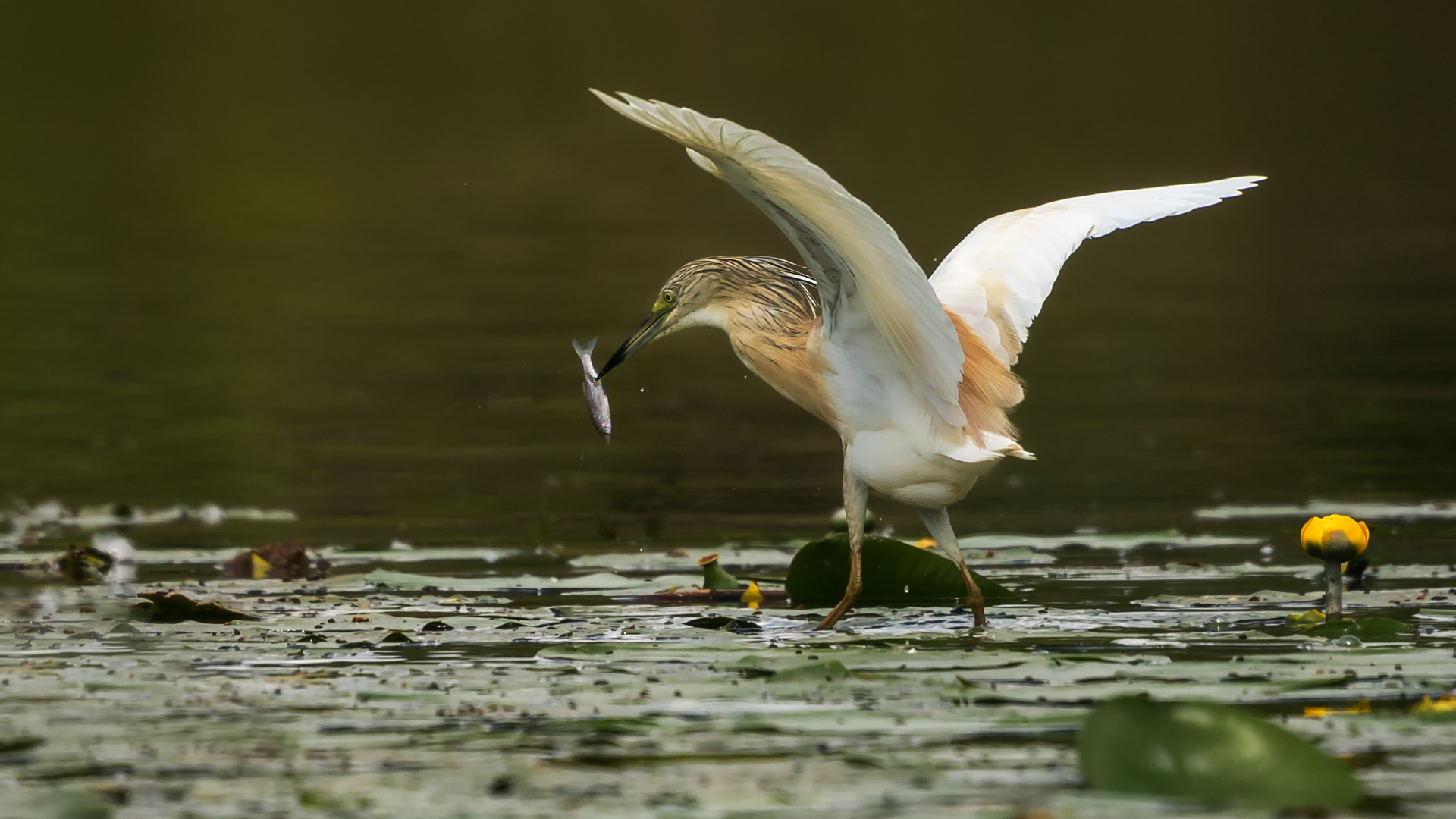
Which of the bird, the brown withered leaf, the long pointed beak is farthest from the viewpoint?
the brown withered leaf

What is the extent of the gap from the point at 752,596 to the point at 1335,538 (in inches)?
84.1

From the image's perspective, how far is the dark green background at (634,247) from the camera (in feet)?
35.3

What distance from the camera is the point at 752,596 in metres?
7.49

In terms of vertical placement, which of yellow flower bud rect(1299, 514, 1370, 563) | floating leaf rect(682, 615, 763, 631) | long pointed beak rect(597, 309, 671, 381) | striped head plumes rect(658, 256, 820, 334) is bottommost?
floating leaf rect(682, 615, 763, 631)

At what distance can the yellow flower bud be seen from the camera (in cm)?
636

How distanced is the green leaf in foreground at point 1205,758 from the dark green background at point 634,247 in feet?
16.1

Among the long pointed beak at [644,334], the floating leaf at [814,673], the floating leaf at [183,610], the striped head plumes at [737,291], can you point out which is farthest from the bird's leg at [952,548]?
the floating leaf at [183,610]

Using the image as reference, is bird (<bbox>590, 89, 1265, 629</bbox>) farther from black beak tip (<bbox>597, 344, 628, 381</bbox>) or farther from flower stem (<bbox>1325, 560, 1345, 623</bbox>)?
flower stem (<bbox>1325, 560, 1345, 623</bbox>)

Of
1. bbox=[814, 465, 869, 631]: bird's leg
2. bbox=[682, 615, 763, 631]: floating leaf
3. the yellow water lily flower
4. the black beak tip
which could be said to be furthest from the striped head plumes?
bbox=[682, 615, 763, 631]: floating leaf

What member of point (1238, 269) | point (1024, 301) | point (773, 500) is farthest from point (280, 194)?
point (1024, 301)

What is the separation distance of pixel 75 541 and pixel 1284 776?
6094 millimetres

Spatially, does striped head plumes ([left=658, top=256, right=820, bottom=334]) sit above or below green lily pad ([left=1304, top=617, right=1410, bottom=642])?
above

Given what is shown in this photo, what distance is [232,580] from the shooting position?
7.85m

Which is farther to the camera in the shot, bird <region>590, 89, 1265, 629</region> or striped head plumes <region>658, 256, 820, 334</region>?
striped head plumes <region>658, 256, 820, 334</region>
